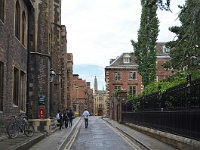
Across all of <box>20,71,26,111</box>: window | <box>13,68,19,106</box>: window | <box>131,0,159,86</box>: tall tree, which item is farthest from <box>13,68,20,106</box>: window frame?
<box>131,0,159,86</box>: tall tree

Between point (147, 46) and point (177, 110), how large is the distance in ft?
147

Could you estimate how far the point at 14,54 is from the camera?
24.0 m

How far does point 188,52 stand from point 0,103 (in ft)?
39.3

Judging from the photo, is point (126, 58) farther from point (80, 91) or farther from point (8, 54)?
point (8, 54)

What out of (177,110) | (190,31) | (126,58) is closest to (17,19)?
(177,110)

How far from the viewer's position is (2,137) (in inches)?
783

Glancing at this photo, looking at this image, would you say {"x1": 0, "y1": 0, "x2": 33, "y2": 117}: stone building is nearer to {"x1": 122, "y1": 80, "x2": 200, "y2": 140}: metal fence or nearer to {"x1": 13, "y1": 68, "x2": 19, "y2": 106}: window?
{"x1": 13, "y1": 68, "x2": 19, "y2": 106}: window

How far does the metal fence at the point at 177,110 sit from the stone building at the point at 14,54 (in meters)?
6.95

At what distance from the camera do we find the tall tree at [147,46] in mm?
60844

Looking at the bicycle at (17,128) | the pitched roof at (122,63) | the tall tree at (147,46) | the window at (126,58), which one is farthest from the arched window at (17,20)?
the window at (126,58)

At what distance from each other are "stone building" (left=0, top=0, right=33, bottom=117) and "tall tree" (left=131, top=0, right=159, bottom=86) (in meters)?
32.0

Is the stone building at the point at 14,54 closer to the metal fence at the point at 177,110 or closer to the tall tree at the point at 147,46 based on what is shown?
the metal fence at the point at 177,110

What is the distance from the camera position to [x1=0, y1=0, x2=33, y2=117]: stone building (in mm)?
20938

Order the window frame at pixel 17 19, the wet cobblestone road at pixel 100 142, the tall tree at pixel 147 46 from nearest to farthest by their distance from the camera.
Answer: the wet cobblestone road at pixel 100 142, the window frame at pixel 17 19, the tall tree at pixel 147 46
